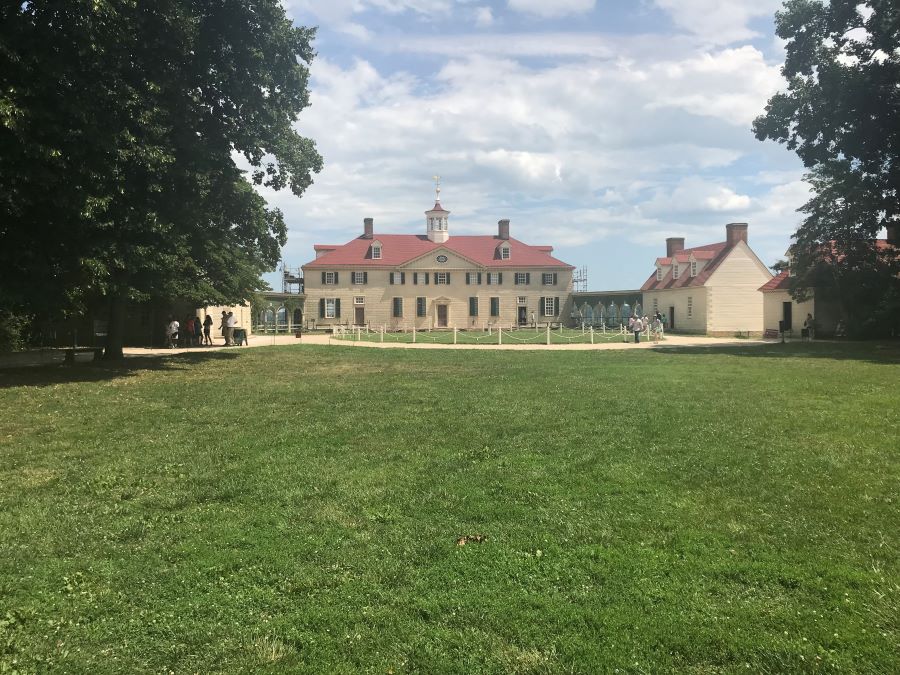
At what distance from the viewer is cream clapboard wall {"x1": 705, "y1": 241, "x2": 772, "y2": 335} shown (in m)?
45.8

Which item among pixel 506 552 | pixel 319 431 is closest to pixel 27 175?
pixel 319 431

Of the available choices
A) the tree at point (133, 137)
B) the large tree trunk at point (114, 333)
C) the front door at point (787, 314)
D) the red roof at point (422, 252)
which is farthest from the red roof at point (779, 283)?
the large tree trunk at point (114, 333)

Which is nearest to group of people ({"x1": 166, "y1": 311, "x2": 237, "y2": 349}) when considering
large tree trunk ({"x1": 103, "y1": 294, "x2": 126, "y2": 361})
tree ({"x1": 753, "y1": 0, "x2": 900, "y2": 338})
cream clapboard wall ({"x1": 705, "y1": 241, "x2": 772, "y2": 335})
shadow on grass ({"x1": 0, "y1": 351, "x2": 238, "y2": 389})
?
shadow on grass ({"x1": 0, "y1": 351, "x2": 238, "y2": 389})

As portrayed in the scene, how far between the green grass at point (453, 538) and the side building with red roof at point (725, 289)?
1467 inches

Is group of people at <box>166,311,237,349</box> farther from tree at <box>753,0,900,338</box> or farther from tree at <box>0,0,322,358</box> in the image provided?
tree at <box>753,0,900,338</box>

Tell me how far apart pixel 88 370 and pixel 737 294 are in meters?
42.6

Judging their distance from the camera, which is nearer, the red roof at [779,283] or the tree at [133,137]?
the tree at [133,137]

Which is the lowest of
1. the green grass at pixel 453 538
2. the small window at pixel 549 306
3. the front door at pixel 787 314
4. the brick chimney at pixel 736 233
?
the green grass at pixel 453 538

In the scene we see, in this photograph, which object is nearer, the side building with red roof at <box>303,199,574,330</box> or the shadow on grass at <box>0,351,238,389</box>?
the shadow on grass at <box>0,351,238,389</box>

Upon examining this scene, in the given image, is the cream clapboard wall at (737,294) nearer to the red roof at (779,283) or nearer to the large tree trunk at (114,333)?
the red roof at (779,283)

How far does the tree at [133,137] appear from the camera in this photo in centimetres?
1246

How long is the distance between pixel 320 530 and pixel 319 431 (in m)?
3.80

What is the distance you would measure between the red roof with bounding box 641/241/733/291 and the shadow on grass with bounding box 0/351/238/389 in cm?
3761

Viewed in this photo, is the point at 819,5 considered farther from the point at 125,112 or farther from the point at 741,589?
the point at 741,589
